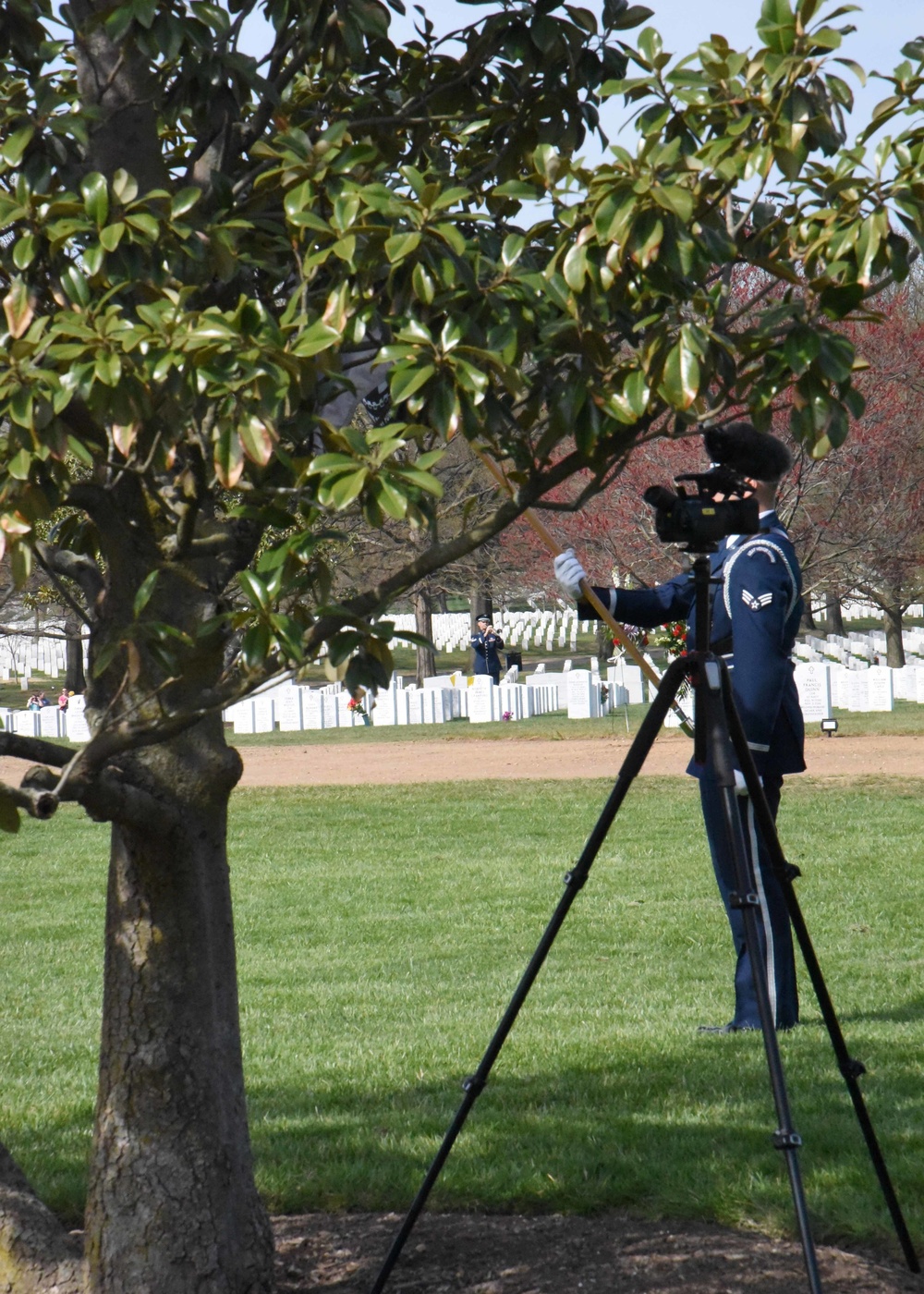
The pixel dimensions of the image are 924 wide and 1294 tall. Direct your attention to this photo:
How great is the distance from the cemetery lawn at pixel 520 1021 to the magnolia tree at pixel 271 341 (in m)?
1.12

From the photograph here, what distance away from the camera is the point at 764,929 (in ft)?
16.3

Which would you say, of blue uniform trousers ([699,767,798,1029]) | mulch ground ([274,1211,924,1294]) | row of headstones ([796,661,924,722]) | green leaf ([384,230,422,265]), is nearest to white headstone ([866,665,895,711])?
row of headstones ([796,661,924,722])

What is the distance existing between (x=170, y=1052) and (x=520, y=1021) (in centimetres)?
281

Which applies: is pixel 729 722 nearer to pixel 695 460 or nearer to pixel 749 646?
pixel 749 646

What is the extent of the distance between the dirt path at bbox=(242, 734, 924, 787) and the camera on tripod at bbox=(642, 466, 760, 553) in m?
10.4

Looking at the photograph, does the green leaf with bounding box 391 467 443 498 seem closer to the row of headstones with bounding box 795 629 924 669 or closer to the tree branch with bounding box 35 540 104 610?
the tree branch with bounding box 35 540 104 610

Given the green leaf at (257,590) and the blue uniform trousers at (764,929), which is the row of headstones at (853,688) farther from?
the green leaf at (257,590)

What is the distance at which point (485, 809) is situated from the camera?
12.2 m

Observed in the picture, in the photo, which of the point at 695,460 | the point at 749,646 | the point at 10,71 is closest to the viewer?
the point at 10,71

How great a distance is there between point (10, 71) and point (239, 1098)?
2415 millimetres

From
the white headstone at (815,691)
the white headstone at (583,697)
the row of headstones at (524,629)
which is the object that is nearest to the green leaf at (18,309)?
the white headstone at (815,691)

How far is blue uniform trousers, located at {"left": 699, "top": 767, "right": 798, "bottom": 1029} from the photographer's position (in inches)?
199

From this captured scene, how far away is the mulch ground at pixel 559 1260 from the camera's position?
330cm

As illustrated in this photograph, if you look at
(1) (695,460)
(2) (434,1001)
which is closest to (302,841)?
(2) (434,1001)
